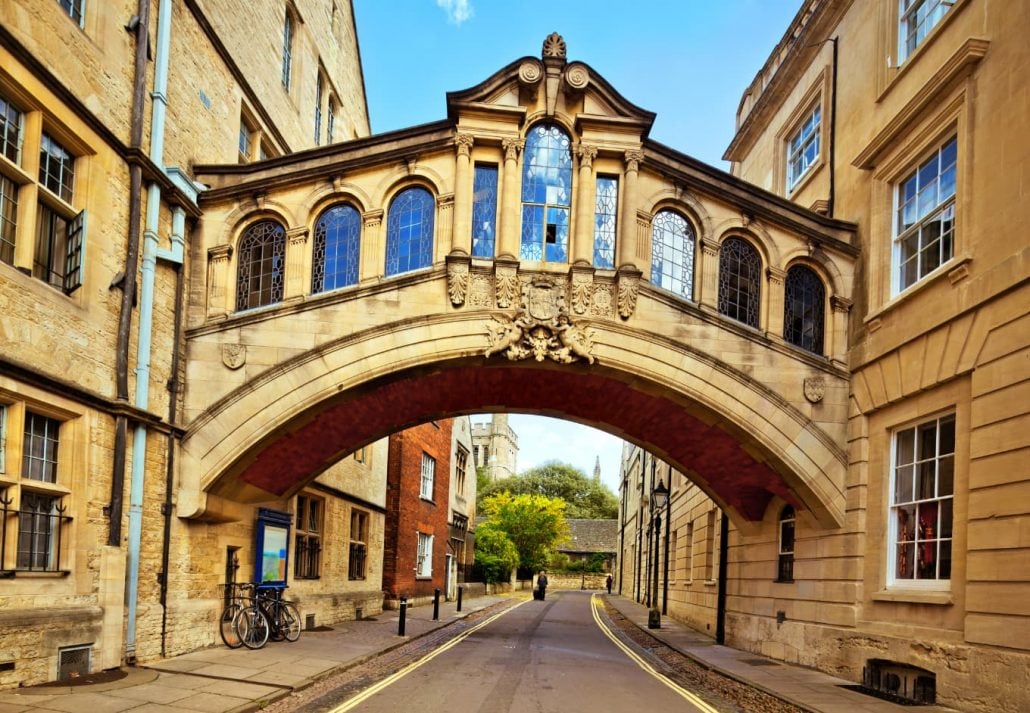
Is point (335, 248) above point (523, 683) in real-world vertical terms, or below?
above

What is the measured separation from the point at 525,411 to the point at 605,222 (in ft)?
17.3

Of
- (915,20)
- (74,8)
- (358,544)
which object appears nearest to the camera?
(74,8)

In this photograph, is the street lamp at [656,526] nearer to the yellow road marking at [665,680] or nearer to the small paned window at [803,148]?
the yellow road marking at [665,680]

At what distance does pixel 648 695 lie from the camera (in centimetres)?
1164

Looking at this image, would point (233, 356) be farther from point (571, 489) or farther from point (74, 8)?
point (571, 489)

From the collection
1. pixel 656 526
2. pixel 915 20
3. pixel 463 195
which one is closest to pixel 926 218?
pixel 915 20

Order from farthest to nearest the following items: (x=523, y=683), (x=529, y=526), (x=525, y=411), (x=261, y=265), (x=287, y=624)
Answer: (x=529, y=526) < (x=525, y=411) < (x=287, y=624) < (x=261, y=265) < (x=523, y=683)

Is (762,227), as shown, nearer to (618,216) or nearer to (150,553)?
(618,216)

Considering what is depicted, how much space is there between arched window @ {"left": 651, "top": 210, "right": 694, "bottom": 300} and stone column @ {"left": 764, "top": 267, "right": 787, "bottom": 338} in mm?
1376

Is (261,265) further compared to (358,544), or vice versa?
(358,544)

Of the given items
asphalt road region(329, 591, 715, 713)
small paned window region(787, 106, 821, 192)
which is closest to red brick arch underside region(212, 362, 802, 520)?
asphalt road region(329, 591, 715, 713)

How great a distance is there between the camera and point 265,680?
37.2 ft

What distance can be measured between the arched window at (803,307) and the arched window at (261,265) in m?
9.01

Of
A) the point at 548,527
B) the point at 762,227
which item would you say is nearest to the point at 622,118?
the point at 762,227
